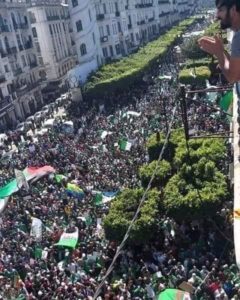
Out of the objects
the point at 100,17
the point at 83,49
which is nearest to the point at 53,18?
the point at 100,17

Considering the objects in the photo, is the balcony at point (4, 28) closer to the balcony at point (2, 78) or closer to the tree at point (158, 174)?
the balcony at point (2, 78)

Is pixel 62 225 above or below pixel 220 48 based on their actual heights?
below

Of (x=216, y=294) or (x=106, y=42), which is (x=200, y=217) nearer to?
(x=216, y=294)

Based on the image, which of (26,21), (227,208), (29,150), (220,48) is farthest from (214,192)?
(26,21)

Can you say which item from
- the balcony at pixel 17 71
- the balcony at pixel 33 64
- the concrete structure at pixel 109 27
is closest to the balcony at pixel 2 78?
the balcony at pixel 17 71

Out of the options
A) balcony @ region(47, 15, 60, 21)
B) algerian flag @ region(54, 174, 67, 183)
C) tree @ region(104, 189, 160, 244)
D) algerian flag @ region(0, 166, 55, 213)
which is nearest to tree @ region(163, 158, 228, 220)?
tree @ region(104, 189, 160, 244)

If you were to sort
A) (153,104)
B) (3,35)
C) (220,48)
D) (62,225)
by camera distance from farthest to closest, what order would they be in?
(3,35), (153,104), (62,225), (220,48)

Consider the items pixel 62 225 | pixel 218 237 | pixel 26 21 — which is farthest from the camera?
pixel 26 21

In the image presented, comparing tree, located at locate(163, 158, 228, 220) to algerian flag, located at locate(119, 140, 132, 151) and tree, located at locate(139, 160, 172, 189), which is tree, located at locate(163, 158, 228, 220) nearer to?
tree, located at locate(139, 160, 172, 189)
